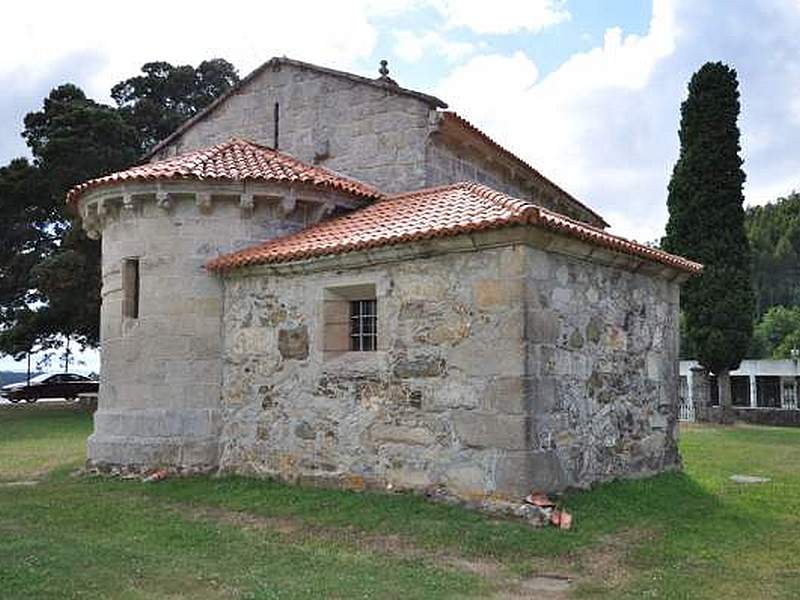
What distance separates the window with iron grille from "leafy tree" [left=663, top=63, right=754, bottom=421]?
574 inches

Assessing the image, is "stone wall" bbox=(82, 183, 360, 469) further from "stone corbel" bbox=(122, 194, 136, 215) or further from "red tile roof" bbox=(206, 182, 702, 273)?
"red tile roof" bbox=(206, 182, 702, 273)

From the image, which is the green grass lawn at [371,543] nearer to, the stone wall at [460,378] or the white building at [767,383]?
the stone wall at [460,378]

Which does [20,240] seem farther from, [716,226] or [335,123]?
[716,226]

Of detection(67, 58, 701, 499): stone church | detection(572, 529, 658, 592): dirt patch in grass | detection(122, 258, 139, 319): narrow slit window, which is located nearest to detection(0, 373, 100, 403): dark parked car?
detection(67, 58, 701, 499): stone church

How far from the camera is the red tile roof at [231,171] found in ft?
31.4

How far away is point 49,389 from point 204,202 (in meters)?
21.7

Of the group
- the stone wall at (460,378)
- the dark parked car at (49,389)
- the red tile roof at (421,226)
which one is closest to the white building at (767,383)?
the stone wall at (460,378)

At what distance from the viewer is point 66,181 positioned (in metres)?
22.3

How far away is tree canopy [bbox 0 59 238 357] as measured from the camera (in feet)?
67.8

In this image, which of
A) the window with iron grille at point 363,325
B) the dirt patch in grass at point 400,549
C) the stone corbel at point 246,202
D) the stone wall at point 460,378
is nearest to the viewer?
the dirt patch in grass at point 400,549

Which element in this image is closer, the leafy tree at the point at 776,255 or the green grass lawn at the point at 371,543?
the green grass lawn at the point at 371,543

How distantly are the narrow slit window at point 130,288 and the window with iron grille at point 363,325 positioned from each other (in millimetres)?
3090

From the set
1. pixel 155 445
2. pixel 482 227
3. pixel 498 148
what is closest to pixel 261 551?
pixel 482 227

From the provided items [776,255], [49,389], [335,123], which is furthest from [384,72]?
[776,255]
